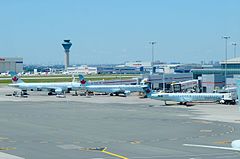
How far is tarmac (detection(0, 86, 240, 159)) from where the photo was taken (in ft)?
146

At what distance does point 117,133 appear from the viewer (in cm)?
5922

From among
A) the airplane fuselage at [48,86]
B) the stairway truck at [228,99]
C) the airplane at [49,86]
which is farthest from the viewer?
the airplane fuselage at [48,86]

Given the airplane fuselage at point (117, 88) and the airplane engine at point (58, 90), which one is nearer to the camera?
the airplane fuselage at point (117, 88)

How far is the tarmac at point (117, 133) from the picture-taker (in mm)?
44553

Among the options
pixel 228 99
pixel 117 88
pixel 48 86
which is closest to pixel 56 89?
pixel 48 86

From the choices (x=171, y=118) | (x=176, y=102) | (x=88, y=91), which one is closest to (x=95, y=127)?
(x=171, y=118)

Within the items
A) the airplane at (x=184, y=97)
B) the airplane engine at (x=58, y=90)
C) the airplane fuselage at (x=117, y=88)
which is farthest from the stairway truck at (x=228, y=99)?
the airplane engine at (x=58, y=90)

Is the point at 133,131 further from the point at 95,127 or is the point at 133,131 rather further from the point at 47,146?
the point at 47,146

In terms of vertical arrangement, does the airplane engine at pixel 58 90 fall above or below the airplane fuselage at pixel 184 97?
above

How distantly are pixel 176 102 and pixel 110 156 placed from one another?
2847 inches

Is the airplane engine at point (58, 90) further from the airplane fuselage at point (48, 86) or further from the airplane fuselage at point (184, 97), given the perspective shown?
the airplane fuselage at point (184, 97)

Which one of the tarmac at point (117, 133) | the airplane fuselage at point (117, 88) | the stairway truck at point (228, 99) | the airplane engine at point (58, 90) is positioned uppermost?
the airplane fuselage at point (117, 88)

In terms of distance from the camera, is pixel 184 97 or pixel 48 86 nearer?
pixel 184 97

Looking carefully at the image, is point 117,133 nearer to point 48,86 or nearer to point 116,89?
point 116,89
